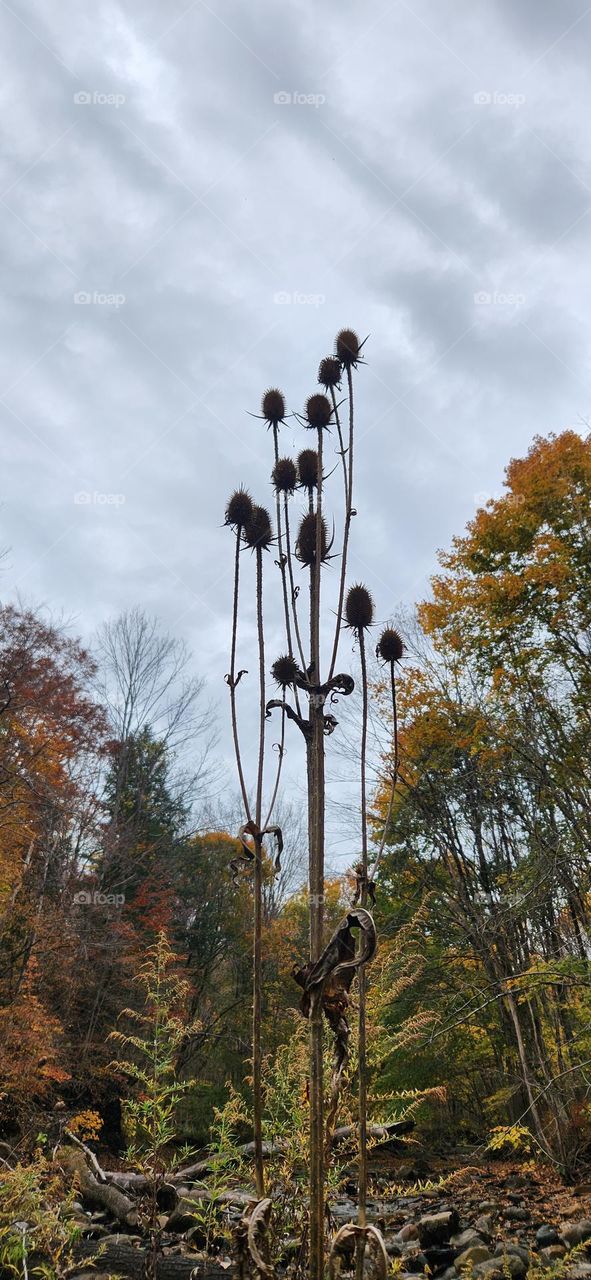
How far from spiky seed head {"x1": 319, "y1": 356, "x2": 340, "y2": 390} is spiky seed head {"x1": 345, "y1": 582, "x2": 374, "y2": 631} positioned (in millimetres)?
893

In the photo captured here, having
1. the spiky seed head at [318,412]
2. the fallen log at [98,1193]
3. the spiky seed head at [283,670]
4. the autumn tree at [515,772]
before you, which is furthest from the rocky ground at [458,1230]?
the spiky seed head at [318,412]

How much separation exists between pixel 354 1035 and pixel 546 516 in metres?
9.00

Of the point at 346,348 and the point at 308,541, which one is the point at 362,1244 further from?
the point at 346,348

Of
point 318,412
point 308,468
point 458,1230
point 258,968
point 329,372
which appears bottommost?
point 458,1230

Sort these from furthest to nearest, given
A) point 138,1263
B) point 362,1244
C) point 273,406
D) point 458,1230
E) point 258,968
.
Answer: point 458,1230 → point 138,1263 → point 273,406 → point 258,968 → point 362,1244

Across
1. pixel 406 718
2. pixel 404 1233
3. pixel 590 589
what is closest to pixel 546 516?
pixel 590 589

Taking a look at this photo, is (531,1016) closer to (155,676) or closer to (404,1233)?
(404,1233)

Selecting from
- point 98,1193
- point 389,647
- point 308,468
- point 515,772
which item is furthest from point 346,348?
point 98,1193

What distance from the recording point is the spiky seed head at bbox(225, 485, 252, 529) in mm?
3143

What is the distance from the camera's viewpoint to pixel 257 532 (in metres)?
3.15

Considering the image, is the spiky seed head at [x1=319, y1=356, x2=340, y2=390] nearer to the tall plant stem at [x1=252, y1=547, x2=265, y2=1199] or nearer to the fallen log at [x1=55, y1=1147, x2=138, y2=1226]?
the tall plant stem at [x1=252, y1=547, x2=265, y2=1199]

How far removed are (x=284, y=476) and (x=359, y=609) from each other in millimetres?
607

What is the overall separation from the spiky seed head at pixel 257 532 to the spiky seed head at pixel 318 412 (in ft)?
1.36

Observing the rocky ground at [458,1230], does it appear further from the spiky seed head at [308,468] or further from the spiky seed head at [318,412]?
the spiky seed head at [318,412]
